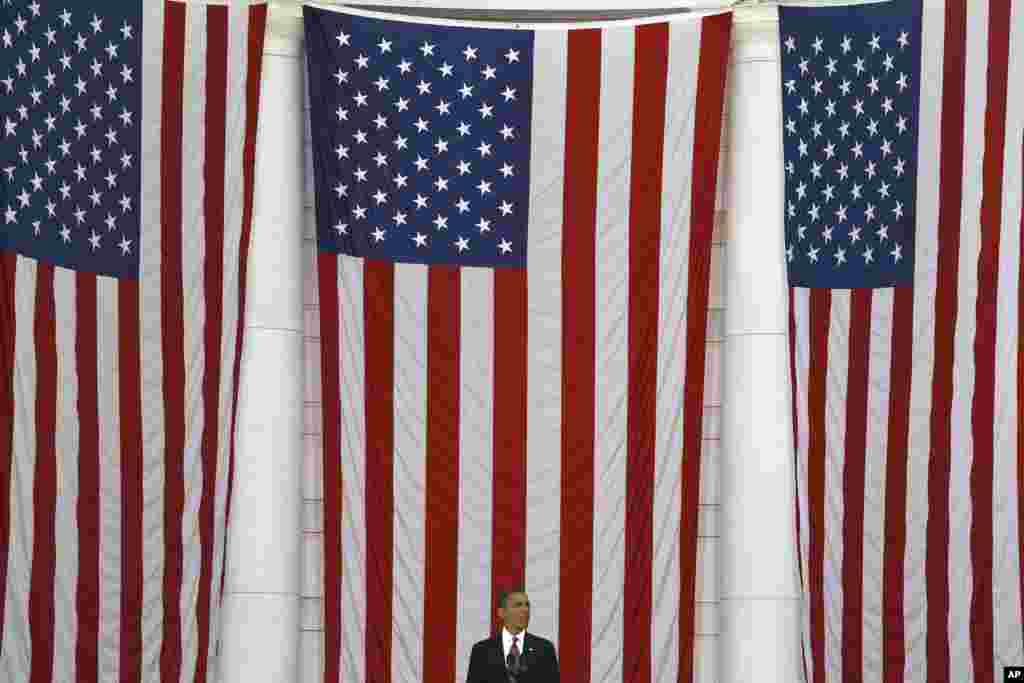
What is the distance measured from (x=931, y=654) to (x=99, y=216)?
9.11 metres

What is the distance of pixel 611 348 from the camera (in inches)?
769

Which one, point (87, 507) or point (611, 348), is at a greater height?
point (611, 348)

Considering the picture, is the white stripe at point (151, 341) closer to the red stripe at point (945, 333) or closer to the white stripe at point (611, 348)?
the white stripe at point (611, 348)

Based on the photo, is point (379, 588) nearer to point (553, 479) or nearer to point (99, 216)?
point (553, 479)

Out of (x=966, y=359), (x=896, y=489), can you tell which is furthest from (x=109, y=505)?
(x=966, y=359)

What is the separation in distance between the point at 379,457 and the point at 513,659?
21.8 ft

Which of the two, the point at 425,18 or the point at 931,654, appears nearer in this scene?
the point at 931,654

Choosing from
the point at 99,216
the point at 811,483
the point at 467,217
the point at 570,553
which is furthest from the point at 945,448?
the point at 99,216

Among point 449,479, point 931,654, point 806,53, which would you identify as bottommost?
point 931,654

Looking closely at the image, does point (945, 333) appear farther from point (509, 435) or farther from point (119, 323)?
point (119, 323)

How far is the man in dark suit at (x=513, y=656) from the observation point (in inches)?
509

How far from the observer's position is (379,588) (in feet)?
63.1

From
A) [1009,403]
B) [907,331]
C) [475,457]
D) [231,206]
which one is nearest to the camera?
[1009,403]

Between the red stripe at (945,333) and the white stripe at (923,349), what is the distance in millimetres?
51
